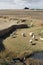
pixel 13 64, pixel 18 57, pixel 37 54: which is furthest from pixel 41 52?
pixel 13 64

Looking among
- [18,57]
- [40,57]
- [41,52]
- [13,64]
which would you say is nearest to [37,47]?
[41,52]

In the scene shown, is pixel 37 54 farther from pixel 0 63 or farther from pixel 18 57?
pixel 0 63

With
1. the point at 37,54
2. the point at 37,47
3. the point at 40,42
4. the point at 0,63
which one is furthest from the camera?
the point at 40,42

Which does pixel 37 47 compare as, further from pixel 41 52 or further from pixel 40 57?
pixel 40 57

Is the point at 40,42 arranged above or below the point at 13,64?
below

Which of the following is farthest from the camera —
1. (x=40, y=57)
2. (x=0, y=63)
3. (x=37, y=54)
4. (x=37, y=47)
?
(x=37, y=47)

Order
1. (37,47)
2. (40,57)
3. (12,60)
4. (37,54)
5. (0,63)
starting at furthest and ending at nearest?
(37,47) < (37,54) < (40,57) < (12,60) < (0,63)

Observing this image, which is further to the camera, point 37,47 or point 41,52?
point 37,47

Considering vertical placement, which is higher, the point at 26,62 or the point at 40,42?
the point at 26,62

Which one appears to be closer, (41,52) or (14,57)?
(14,57)
